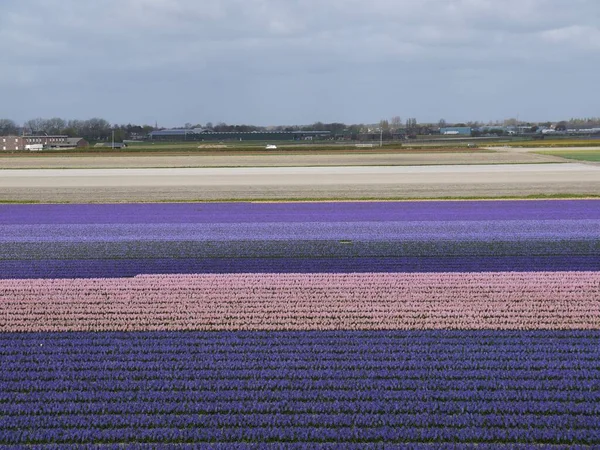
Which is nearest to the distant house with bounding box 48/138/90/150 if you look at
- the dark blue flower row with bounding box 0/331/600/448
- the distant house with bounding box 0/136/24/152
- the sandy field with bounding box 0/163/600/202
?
the distant house with bounding box 0/136/24/152

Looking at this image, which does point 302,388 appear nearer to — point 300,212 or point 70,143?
point 300,212

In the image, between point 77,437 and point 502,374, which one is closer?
point 77,437

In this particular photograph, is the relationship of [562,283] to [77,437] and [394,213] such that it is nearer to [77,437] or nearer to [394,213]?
[77,437]

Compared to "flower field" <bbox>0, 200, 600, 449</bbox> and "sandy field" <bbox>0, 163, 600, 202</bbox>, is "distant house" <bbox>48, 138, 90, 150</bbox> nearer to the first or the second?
"sandy field" <bbox>0, 163, 600, 202</bbox>

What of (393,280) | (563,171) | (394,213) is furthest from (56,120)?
(393,280)

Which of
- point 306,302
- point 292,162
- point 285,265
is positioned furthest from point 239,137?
point 306,302
